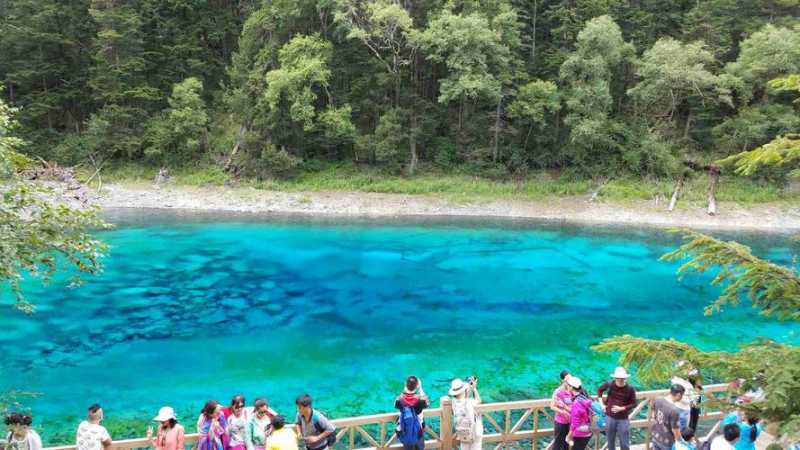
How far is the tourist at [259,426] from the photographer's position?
8.81 m

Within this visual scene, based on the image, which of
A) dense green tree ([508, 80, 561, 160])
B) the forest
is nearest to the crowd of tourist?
the forest

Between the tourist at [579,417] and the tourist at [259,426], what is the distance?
485cm

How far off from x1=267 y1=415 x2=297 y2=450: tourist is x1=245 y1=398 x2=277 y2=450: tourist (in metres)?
0.87

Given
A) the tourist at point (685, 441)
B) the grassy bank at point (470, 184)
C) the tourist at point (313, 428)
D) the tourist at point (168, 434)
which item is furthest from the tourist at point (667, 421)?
the grassy bank at point (470, 184)

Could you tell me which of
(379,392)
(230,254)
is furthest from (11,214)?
(230,254)

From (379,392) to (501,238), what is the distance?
1897 centimetres

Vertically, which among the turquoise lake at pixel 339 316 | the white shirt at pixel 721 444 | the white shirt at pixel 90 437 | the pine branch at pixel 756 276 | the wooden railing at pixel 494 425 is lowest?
the turquoise lake at pixel 339 316

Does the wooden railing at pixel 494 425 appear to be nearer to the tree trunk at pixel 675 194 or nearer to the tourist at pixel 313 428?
the tourist at pixel 313 428

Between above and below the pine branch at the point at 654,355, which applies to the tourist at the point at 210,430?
below

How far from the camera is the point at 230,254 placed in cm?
2778

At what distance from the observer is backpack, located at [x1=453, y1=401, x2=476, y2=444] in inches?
362

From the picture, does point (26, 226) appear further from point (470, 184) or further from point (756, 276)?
point (470, 184)

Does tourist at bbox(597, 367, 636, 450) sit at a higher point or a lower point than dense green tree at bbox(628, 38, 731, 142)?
lower

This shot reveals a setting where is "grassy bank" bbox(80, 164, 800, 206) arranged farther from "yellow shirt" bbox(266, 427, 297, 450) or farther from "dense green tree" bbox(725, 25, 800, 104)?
"yellow shirt" bbox(266, 427, 297, 450)
